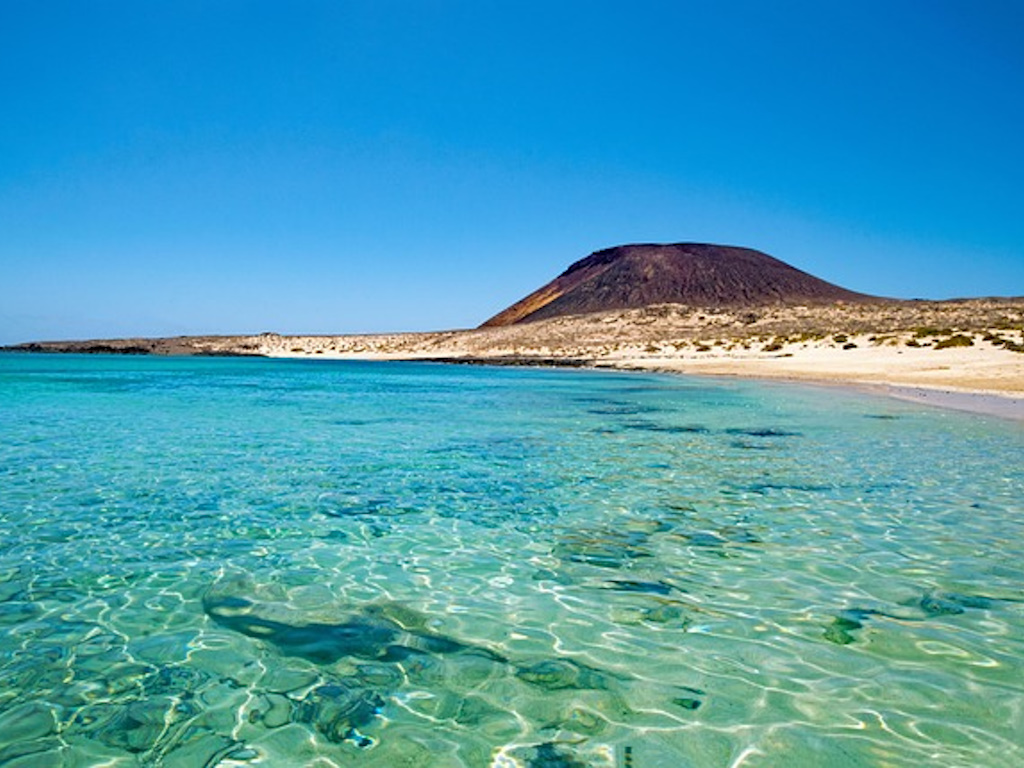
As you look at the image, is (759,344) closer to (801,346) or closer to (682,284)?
(801,346)

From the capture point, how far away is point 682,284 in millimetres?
157750

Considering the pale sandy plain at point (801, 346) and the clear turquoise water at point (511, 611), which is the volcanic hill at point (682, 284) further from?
the clear turquoise water at point (511, 611)

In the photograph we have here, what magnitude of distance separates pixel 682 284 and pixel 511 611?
159 meters

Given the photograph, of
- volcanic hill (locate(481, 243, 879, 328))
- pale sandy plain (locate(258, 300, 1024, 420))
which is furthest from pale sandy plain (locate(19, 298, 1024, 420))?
volcanic hill (locate(481, 243, 879, 328))

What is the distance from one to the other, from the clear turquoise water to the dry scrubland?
80.7ft

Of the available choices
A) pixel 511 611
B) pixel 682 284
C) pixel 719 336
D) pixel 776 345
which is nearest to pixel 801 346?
pixel 776 345

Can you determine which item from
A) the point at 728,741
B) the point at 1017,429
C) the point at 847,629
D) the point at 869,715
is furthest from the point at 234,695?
the point at 1017,429

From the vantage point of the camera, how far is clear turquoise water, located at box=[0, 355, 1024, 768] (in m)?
4.13

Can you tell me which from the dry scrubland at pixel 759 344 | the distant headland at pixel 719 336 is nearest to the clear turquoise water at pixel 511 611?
the distant headland at pixel 719 336

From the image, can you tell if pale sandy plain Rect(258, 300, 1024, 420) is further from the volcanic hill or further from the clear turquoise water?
the volcanic hill

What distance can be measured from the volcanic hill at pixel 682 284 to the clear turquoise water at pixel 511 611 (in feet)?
422

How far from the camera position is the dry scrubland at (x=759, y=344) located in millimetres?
38531

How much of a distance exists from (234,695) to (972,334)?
53.3 metres

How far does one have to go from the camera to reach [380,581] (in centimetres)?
680
